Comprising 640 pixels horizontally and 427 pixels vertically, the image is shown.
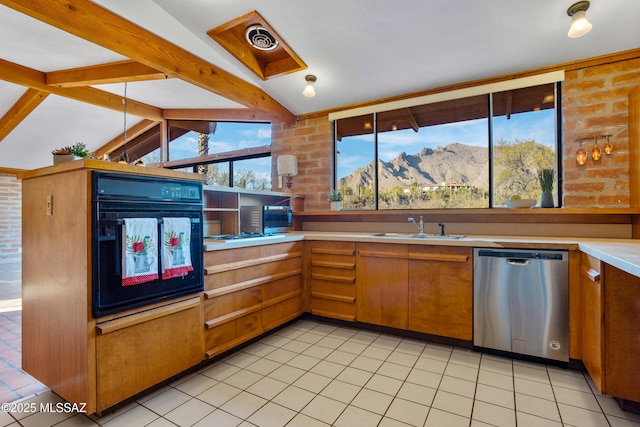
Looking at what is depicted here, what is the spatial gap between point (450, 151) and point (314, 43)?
5.60 ft

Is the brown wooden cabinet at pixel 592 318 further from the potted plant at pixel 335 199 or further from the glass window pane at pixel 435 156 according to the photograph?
the potted plant at pixel 335 199

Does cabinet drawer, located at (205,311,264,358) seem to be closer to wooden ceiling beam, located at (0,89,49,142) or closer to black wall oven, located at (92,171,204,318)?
black wall oven, located at (92,171,204,318)

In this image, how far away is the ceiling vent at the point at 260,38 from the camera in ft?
8.34

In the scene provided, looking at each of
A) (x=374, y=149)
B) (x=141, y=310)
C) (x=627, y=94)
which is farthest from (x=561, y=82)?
(x=141, y=310)

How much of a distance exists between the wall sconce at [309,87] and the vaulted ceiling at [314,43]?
2.3 inches

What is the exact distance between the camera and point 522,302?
2.21 m

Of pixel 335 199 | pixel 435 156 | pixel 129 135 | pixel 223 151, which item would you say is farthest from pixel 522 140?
pixel 129 135

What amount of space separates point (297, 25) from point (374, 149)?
161 cm

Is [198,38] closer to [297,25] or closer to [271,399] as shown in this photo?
[297,25]

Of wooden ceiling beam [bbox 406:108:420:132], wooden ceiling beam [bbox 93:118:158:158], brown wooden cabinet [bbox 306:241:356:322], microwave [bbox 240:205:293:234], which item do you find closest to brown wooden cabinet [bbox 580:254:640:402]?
brown wooden cabinet [bbox 306:241:356:322]

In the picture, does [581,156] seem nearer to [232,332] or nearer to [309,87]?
[309,87]

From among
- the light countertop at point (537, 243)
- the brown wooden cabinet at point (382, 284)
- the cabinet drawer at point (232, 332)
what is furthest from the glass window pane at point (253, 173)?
the cabinet drawer at point (232, 332)

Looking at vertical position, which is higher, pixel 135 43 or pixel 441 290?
pixel 135 43

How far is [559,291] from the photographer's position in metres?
2.11
